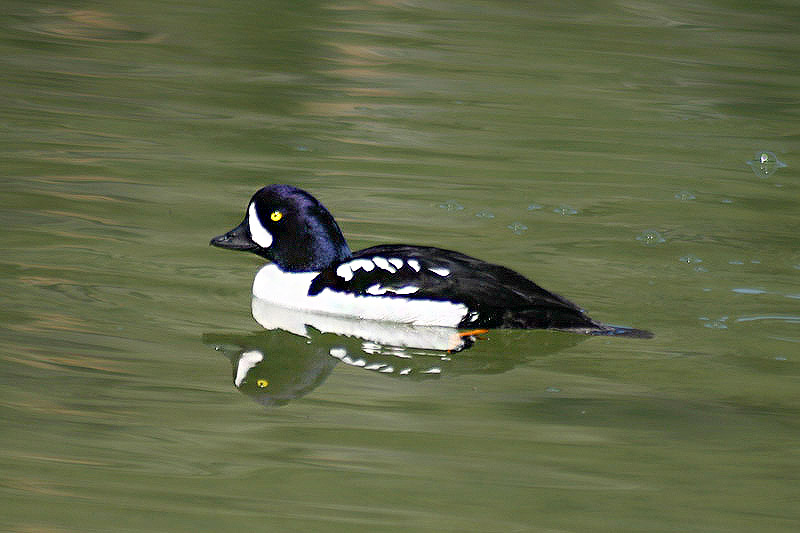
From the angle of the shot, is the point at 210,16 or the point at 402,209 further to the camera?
the point at 210,16

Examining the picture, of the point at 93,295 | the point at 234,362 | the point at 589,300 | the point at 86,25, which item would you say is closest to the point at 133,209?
the point at 93,295

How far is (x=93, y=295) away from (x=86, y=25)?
25.6 feet

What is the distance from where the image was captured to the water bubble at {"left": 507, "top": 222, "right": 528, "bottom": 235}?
8781mm

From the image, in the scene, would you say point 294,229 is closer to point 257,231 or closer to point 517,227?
point 257,231

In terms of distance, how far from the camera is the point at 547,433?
18.7ft

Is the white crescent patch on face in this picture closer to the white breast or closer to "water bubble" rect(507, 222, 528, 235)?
the white breast

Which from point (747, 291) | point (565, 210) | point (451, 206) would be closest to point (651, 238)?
point (565, 210)

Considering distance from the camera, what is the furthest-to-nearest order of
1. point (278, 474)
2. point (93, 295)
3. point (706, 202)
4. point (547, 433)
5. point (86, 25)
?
point (86, 25) → point (706, 202) → point (93, 295) → point (547, 433) → point (278, 474)

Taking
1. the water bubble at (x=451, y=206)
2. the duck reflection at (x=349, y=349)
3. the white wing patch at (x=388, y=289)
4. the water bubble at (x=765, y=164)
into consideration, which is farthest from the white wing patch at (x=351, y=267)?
the water bubble at (x=765, y=164)

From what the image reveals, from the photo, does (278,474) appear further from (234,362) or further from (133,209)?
(133,209)

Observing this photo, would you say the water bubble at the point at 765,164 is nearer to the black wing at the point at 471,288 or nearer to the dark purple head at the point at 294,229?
the black wing at the point at 471,288

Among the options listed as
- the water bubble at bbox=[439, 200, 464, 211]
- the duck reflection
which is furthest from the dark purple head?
the water bubble at bbox=[439, 200, 464, 211]

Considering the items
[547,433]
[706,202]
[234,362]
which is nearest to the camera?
[547,433]

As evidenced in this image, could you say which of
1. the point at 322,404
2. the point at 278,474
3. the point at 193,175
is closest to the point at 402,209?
the point at 193,175
